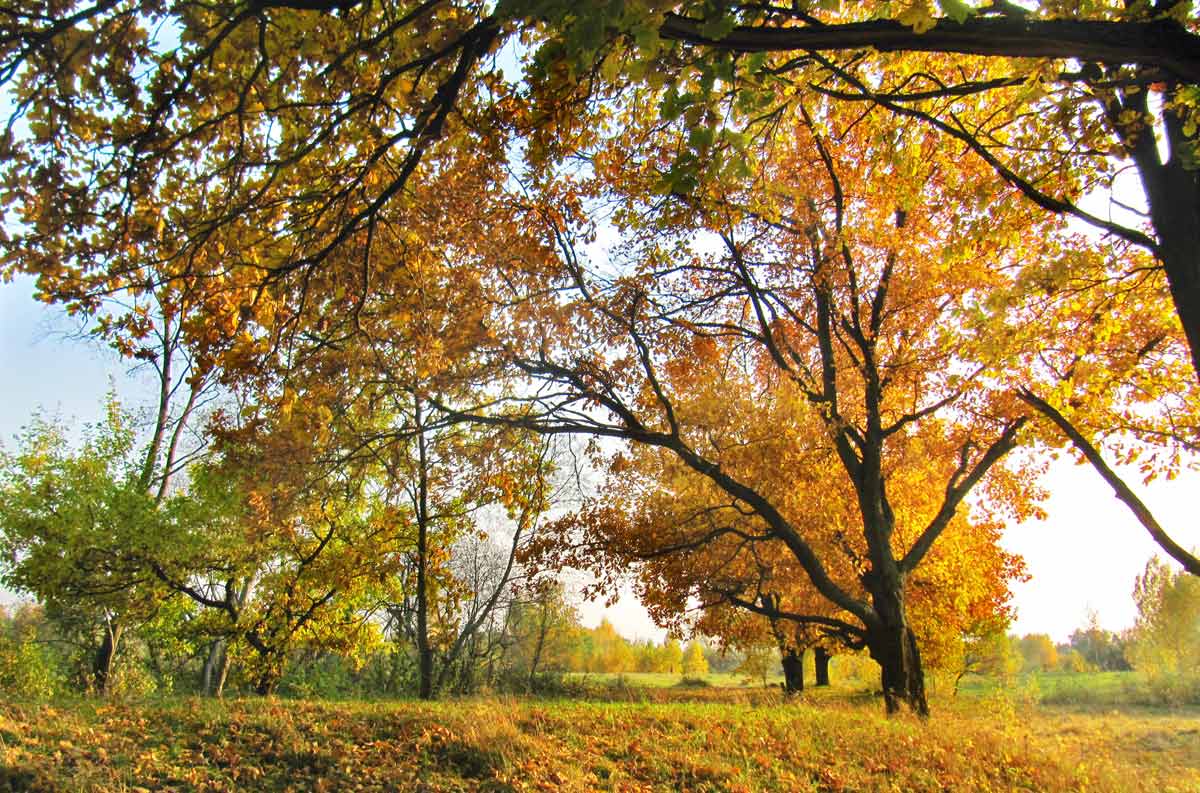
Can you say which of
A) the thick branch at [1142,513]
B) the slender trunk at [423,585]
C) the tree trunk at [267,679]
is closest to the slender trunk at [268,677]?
the tree trunk at [267,679]

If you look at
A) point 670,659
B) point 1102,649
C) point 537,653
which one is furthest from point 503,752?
point 1102,649

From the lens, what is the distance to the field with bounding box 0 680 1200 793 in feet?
20.3

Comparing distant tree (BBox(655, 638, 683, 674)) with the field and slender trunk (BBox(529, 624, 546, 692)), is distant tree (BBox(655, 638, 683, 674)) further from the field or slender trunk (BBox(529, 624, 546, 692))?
the field

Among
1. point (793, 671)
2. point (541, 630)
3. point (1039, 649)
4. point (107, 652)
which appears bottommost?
point (1039, 649)

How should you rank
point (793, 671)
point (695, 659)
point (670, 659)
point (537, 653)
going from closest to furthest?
point (537, 653)
point (793, 671)
point (670, 659)
point (695, 659)

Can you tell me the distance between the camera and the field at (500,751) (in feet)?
20.3

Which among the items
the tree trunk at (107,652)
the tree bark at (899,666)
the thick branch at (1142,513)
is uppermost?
the thick branch at (1142,513)

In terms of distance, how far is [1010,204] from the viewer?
6.75 m

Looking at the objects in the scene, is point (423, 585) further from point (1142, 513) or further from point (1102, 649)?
point (1102, 649)

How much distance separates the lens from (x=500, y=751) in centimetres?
684

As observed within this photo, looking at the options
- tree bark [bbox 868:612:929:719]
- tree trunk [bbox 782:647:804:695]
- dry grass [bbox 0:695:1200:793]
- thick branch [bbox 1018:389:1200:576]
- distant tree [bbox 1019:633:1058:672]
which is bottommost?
distant tree [bbox 1019:633:1058:672]

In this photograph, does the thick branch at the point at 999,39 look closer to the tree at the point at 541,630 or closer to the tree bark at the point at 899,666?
the tree bark at the point at 899,666

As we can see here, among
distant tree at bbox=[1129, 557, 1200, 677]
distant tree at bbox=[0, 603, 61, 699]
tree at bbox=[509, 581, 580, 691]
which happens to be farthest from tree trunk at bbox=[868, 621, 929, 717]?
distant tree at bbox=[1129, 557, 1200, 677]

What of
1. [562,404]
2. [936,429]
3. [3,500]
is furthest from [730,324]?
[3,500]
